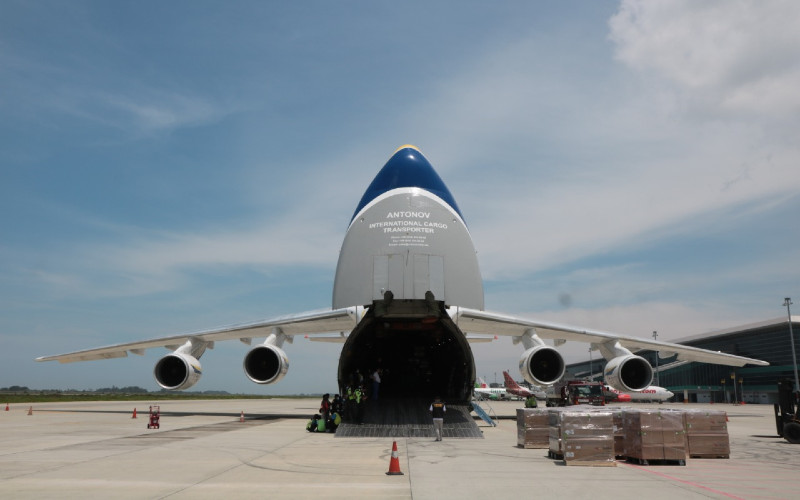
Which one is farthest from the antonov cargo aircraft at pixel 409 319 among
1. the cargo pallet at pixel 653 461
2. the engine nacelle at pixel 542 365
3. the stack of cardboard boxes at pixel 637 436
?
the cargo pallet at pixel 653 461

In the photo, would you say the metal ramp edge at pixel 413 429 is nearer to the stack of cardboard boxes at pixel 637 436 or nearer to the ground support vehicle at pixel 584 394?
the stack of cardboard boxes at pixel 637 436

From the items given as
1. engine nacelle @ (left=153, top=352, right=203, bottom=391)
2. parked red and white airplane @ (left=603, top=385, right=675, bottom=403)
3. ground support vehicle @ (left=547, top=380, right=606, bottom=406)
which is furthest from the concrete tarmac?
parked red and white airplane @ (left=603, top=385, right=675, bottom=403)

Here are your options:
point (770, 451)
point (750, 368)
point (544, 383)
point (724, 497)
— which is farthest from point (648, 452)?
point (750, 368)

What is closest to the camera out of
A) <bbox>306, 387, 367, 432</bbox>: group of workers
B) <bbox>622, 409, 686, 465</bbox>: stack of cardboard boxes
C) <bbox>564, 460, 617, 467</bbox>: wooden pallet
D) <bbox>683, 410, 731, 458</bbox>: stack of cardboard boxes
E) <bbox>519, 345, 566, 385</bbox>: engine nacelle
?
<bbox>564, 460, 617, 467</bbox>: wooden pallet

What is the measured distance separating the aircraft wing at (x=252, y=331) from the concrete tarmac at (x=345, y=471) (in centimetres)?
518

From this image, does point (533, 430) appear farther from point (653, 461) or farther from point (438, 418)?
point (653, 461)

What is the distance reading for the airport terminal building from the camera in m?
55.2

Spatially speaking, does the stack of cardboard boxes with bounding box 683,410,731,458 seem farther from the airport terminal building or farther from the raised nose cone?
the airport terminal building

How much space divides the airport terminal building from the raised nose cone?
4326 cm

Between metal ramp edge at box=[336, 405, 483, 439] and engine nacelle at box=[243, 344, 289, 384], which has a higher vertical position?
engine nacelle at box=[243, 344, 289, 384]

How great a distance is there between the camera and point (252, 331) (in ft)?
66.4

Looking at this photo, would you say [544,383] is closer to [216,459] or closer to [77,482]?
[216,459]

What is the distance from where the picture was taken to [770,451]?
13.1 meters

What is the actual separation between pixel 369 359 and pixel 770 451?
12.0 metres
